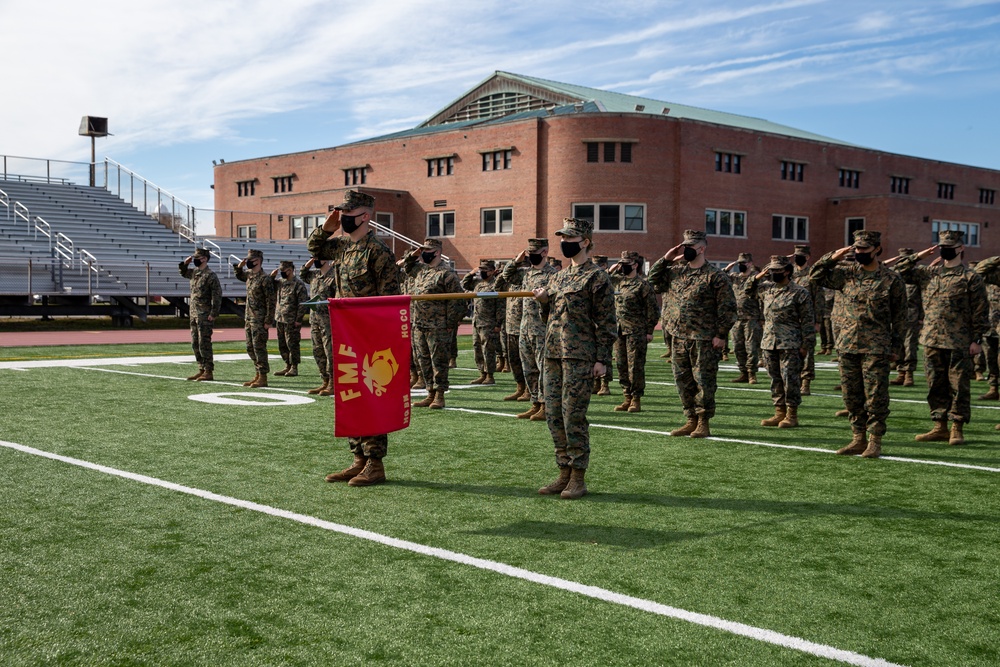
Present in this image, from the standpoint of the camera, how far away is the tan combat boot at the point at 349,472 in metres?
7.50

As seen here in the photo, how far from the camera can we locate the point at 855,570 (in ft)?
17.2

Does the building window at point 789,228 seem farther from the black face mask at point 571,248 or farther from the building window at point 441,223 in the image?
the black face mask at point 571,248

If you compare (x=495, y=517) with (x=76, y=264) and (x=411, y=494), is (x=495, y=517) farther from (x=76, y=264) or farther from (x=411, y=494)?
(x=76, y=264)

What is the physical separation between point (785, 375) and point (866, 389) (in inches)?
82.1

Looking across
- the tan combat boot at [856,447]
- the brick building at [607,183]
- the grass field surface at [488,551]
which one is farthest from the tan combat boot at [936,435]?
the brick building at [607,183]

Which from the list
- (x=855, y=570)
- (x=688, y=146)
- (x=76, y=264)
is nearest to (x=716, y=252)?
(x=688, y=146)

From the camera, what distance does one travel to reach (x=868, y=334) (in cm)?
896

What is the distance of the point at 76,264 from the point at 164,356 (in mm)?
13572

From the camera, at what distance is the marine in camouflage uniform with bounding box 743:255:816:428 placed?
36.4 ft

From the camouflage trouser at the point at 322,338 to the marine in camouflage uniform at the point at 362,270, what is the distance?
5.83 m

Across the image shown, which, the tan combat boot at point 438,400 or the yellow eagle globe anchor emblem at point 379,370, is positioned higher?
the yellow eagle globe anchor emblem at point 379,370

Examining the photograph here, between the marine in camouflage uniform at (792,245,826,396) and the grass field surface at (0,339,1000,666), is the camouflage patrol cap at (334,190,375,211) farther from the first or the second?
the marine in camouflage uniform at (792,245,826,396)

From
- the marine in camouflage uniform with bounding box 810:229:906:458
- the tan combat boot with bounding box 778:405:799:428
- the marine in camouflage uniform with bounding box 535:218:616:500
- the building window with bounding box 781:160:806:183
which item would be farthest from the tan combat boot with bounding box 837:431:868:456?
the building window with bounding box 781:160:806:183

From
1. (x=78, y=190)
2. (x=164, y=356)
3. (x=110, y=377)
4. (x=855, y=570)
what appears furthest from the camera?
(x=78, y=190)
